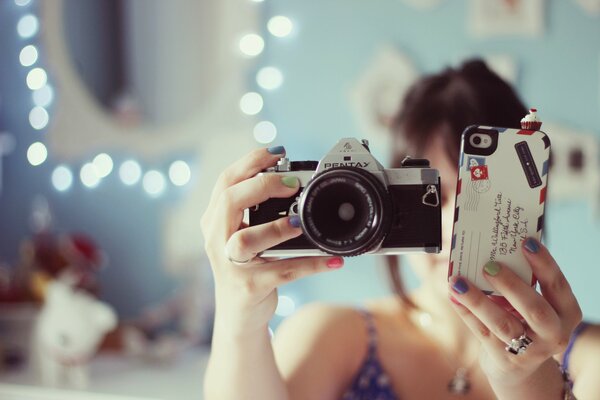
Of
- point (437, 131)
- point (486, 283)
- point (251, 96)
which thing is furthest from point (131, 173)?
point (486, 283)

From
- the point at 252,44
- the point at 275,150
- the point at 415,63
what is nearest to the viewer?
the point at 275,150

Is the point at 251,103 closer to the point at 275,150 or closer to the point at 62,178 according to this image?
the point at 62,178

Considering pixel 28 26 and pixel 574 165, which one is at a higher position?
pixel 28 26

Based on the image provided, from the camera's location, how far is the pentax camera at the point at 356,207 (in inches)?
26.1

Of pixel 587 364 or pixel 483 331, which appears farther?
pixel 587 364

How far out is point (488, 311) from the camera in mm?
620

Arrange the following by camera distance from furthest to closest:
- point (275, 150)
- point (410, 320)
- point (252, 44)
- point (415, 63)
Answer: point (252, 44), point (415, 63), point (410, 320), point (275, 150)

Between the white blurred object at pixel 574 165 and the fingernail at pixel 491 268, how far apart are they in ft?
2.59

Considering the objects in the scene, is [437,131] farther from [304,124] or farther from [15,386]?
[15,386]

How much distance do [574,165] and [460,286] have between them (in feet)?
2.82

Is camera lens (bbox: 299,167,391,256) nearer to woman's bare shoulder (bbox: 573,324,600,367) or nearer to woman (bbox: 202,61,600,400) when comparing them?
woman (bbox: 202,61,600,400)

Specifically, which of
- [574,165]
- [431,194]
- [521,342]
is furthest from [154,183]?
[521,342]

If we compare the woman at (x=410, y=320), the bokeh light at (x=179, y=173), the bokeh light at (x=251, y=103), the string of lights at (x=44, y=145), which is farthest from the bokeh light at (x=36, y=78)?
the woman at (x=410, y=320)

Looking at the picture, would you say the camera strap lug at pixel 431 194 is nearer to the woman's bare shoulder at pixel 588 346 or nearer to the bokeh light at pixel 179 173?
the woman's bare shoulder at pixel 588 346
